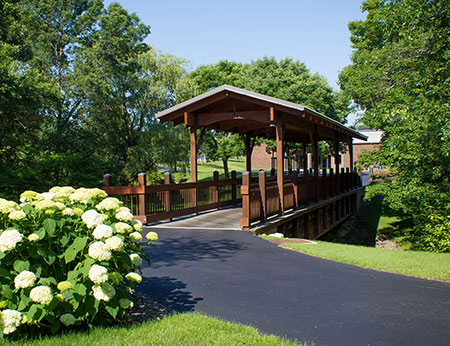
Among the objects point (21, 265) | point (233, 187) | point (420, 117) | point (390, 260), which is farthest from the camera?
point (233, 187)

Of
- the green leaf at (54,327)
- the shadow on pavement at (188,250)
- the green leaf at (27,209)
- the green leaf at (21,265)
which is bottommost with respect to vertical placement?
the shadow on pavement at (188,250)

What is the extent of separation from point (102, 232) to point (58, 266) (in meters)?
0.71

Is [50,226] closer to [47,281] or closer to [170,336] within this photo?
[47,281]

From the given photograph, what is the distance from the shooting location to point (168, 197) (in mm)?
12188

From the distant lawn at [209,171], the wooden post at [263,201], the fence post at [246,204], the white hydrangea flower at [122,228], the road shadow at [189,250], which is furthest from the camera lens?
the distant lawn at [209,171]

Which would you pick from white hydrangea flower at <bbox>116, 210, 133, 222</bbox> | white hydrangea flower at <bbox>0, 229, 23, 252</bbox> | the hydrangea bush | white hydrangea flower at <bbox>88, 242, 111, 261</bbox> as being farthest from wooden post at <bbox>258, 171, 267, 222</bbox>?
white hydrangea flower at <bbox>0, 229, 23, 252</bbox>

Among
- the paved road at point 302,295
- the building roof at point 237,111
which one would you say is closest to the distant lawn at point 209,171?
the building roof at point 237,111

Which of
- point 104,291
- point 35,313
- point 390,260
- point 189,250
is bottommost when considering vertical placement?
point 390,260

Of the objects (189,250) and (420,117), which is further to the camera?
(420,117)

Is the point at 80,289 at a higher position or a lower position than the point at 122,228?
lower

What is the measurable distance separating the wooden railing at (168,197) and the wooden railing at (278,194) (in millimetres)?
1781

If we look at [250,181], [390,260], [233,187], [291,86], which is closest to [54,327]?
[390,260]

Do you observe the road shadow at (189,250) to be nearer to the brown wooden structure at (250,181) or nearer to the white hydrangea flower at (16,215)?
the brown wooden structure at (250,181)

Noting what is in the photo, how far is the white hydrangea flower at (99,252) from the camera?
11.9ft
